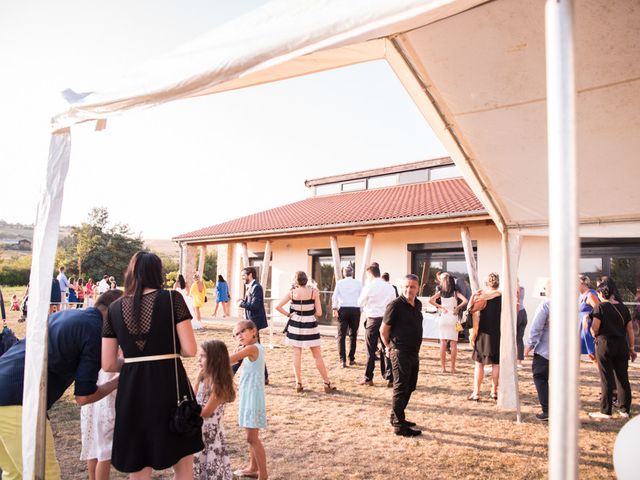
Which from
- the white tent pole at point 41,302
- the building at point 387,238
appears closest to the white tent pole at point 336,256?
the building at point 387,238

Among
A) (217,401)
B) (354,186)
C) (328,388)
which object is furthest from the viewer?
(354,186)

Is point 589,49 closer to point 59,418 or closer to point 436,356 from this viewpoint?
point 59,418

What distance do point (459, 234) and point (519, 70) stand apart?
389 inches

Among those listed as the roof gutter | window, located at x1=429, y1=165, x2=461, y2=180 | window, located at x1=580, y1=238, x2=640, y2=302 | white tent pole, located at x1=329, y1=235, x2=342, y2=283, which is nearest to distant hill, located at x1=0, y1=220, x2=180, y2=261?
the roof gutter

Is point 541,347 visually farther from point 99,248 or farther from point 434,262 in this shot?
point 99,248

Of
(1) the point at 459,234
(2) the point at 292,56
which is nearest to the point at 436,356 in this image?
(1) the point at 459,234

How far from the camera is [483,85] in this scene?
10.5 feet

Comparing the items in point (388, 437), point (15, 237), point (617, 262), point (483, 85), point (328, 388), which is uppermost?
point (15, 237)

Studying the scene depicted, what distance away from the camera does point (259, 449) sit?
367 centimetres

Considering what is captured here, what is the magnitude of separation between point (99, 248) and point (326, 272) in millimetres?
40888

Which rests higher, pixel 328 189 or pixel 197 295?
pixel 328 189

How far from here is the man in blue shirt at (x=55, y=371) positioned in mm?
2598

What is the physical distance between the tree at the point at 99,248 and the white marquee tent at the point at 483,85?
48.5 m

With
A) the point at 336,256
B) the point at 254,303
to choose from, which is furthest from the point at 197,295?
the point at 254,303
